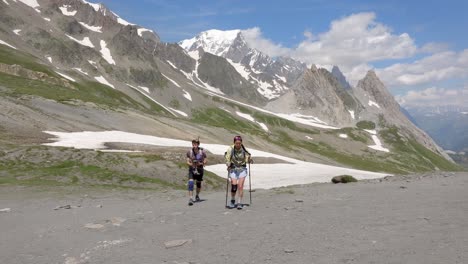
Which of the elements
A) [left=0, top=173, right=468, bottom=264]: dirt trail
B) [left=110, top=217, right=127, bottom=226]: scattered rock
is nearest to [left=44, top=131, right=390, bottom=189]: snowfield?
[left=0, top=173, right=468, bottom=264]: dirt trail

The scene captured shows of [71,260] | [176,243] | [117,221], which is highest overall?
[117,221]

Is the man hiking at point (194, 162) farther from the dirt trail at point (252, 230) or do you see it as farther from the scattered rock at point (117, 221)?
the scattered rock at point (117, 221)

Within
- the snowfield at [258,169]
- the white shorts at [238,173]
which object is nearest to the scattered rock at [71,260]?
the white shorts at [238,173]

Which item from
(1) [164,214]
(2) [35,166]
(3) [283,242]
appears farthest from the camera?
(2) [35,166]

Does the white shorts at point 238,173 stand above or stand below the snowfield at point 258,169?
below

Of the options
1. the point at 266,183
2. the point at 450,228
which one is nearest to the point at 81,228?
the point at 450,228

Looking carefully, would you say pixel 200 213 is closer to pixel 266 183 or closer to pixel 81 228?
pixel 81 228

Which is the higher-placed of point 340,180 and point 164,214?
point 340,180

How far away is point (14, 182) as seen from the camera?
90.4ft

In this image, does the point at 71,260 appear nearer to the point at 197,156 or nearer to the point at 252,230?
the point at 252,230

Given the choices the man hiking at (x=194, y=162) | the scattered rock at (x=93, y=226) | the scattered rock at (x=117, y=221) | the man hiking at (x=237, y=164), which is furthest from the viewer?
the man hiking at (x=194, y=162)

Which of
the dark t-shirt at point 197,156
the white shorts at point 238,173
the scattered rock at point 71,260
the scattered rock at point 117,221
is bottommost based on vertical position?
the scattered rock at point 71,260

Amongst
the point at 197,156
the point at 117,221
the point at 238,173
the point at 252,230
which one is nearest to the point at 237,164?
the point at 238,173

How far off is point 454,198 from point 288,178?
31.6 metres
